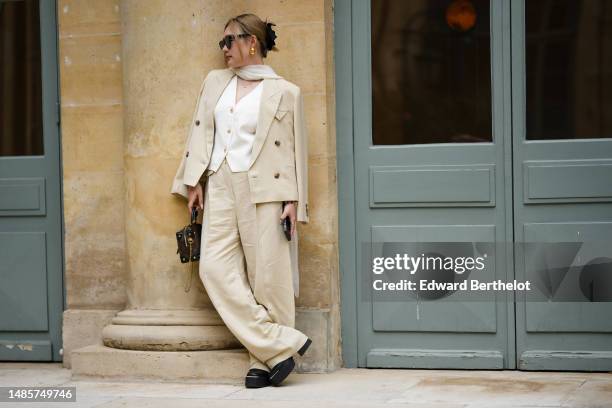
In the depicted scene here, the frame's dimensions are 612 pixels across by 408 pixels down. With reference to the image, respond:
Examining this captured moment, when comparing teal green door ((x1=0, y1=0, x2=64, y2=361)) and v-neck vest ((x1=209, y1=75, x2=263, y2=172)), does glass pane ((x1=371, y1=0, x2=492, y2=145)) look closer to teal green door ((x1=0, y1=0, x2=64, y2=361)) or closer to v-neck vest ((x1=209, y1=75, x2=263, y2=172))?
v-neck vest ((x1=209, y1=75, x2=263, y2=172))

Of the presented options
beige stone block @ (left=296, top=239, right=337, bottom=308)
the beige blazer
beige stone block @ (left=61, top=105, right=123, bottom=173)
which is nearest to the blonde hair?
the beige blazer

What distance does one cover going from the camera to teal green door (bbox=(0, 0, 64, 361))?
8914 mm

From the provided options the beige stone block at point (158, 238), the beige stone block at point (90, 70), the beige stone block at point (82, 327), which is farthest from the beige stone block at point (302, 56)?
the beige stone block at point (82, 327)

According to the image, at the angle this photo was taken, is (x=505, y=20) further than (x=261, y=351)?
Yes

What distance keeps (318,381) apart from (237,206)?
4.17 feet

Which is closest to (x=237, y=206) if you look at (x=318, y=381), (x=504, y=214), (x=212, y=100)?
(x=212, y=100)

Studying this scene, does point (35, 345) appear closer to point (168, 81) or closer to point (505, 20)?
point (168, 81)

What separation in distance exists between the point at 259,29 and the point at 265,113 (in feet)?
1.87

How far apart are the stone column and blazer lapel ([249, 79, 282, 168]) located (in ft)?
1.79

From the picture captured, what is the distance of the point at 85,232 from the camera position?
866 centimetres

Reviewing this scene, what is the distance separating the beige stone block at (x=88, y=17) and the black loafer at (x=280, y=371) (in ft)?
9.03

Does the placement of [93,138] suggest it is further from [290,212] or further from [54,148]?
[290,212]

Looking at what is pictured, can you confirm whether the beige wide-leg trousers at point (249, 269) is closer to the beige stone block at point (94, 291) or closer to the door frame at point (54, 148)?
the beige stone block at point (94, 291)

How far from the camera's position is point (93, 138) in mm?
8625
